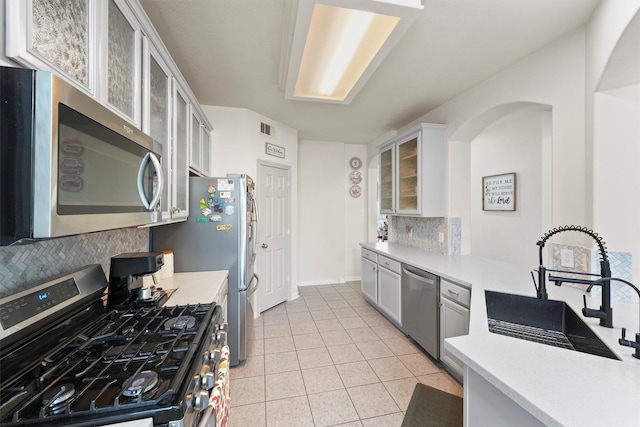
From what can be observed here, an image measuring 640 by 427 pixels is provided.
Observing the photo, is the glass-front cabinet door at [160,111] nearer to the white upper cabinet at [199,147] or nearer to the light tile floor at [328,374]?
the white upper cabinet at [199,147]

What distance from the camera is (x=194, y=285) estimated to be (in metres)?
1.93

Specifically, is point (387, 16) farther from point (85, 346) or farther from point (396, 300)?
point (396, 300)

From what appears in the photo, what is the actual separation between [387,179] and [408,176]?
20.8 inches

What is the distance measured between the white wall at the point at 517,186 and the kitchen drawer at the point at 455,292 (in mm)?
1494

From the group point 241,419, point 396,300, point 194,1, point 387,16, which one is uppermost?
point 194,1

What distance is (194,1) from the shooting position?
1.58m

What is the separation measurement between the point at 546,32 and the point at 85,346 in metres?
3.18

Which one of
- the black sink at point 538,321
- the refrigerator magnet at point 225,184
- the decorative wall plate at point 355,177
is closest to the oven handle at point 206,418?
the black sink at point 538,321

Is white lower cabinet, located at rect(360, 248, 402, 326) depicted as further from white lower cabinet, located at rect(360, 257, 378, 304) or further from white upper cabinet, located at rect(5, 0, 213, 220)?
white upper cabinet, located at rect(5, 0, 213, 220)

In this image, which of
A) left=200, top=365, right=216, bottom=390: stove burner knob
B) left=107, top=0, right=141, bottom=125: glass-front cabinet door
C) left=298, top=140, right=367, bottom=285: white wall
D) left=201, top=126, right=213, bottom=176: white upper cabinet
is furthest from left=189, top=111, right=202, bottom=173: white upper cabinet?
left=298, top=140, right=367, bottom=285: white wall

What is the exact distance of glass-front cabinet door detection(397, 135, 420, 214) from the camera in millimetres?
3162

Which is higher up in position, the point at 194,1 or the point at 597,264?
the point at 194,1

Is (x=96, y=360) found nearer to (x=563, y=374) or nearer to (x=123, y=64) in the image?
(x=123, y=64)

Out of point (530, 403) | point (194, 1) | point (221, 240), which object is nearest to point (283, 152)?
point (221, 240)
